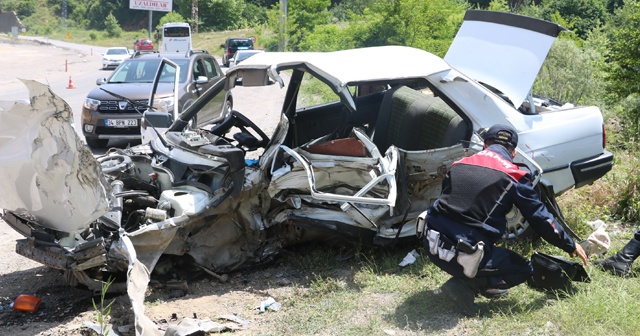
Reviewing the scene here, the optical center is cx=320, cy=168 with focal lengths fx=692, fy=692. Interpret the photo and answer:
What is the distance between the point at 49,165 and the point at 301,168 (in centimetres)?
180

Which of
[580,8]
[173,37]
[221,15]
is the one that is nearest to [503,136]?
[580,8]

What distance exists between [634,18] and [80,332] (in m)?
9.49

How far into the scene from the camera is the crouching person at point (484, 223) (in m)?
4.35

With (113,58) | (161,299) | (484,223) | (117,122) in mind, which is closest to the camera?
(484,223)

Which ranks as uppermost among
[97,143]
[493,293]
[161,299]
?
[493,293]

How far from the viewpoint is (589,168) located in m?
5.82

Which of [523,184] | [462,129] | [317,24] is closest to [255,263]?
[462,129]

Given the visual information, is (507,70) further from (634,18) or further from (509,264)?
(634,18)

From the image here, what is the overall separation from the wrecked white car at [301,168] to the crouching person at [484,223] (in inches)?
23.3

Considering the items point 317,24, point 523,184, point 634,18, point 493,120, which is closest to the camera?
point 523,184

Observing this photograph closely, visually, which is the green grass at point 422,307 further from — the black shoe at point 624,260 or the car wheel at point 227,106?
the car wheel at point 227,106

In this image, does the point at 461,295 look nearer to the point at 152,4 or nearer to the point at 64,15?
the point at 152,4

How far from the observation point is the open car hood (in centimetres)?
559

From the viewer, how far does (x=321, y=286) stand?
5.20 meters
